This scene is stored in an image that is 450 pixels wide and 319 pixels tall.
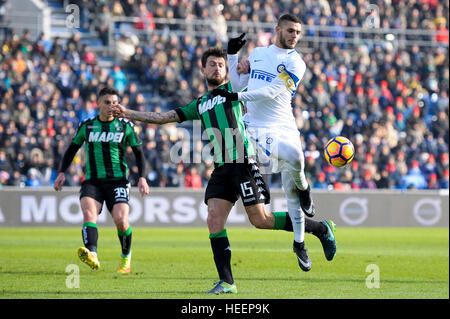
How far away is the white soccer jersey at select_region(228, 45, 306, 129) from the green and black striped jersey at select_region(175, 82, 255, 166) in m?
0.20

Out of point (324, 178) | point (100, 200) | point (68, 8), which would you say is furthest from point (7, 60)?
point (100, 200)

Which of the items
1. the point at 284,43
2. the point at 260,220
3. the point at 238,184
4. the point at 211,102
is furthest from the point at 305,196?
the point at 284,43

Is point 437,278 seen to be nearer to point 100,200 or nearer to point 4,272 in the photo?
point 100,200

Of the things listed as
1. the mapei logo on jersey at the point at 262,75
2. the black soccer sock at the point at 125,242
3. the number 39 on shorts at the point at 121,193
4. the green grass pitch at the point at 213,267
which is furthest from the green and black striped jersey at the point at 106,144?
the mapei logo on jersey at the point at 262,75

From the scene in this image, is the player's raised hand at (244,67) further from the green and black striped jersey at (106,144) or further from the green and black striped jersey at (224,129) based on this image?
the green and black striped jersey at (106,144)

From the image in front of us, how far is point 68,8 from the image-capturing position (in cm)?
2550

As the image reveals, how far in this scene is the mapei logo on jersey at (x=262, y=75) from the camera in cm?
870

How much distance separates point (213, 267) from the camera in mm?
11586

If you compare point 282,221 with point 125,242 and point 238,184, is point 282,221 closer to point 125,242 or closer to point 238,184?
point 238,184

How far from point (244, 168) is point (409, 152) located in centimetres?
1783

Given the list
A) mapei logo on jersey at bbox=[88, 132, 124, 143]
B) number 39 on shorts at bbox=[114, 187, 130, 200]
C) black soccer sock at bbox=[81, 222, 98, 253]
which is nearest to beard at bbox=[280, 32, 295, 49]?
mapei logo on jersey at bbox=[88, 132, 124, 143]

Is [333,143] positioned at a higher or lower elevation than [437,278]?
higher

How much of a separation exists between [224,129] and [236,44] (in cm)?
92

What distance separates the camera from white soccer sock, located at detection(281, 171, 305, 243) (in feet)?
29.1
